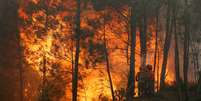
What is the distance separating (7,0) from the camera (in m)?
32.6

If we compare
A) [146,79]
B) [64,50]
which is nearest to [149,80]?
[146,79]

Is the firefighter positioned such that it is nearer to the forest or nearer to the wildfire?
the forest

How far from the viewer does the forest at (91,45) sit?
21.4 meters

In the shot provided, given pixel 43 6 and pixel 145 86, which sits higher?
pixel 43 6

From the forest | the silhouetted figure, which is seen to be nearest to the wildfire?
the forest

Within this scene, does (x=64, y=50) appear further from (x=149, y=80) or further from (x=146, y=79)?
(x=149, y=80)

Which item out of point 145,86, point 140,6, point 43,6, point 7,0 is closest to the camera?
point 145,86

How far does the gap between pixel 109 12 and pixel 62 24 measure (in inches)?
166

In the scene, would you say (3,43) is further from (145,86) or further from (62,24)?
(145,86)

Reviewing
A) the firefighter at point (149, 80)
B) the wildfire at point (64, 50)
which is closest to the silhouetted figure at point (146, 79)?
the firefighter at point (149, 80)

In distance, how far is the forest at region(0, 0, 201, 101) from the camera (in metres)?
21.4

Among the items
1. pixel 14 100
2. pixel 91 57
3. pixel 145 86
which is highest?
pixel 91 57

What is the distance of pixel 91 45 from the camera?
25188 mm

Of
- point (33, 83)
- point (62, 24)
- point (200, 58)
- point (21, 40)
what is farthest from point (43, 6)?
point (200, 58)
